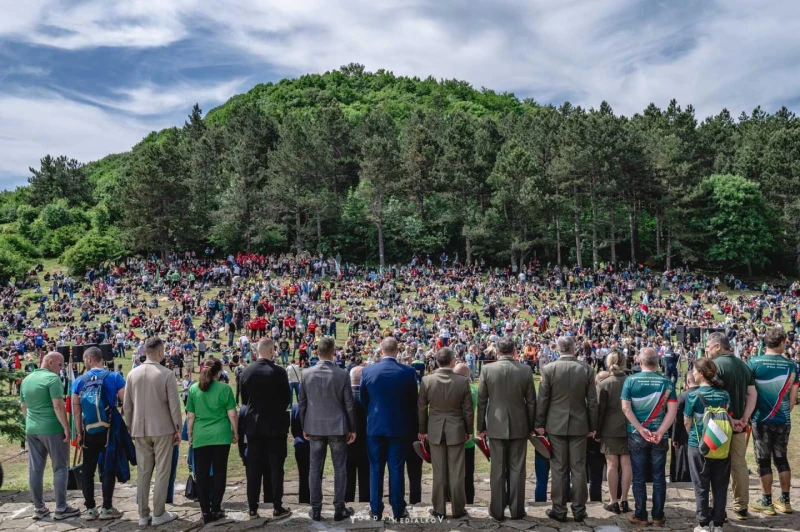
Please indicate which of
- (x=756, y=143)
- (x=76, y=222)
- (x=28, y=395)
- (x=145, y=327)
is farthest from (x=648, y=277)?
(x=76, y=222)

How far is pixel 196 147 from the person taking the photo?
5269 cm

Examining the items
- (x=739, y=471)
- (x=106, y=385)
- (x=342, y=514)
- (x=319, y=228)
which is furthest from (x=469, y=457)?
(x=319, y=228)

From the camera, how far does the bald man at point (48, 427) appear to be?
5.46m

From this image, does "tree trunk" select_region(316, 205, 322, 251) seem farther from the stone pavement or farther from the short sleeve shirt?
the short sleeve shirt

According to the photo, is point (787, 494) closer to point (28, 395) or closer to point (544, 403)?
point (544, 403)

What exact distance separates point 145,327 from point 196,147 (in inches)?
1255

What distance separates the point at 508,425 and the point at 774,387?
98.0 inches

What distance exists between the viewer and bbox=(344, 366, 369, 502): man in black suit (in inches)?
225

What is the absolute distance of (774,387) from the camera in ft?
17.6

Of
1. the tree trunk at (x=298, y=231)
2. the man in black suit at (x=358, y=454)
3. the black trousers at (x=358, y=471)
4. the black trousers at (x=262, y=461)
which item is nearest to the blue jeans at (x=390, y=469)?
the man in black suit at (x=358, y=454)

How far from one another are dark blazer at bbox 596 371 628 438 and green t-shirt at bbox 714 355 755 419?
84cm

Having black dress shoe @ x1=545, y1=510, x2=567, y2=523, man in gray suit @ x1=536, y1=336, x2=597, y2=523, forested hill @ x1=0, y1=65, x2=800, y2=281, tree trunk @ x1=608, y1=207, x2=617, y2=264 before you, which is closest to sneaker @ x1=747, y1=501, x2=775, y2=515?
man in gray suit @ x1=536, y1=336, x2=597, y2=523

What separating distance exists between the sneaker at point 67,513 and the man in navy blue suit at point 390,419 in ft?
9.29

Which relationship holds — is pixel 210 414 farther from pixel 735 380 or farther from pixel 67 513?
pixel 735 380
